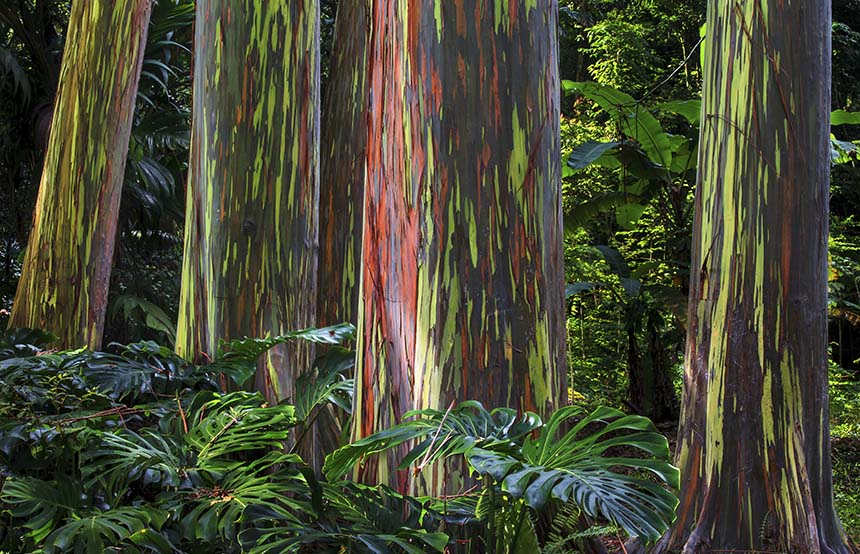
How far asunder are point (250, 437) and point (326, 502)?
0.37 meters

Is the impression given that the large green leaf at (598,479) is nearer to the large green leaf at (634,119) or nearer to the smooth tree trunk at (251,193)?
the smooth tree trunk at (251,193)

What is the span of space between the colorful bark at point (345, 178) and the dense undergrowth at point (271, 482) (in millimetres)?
1958

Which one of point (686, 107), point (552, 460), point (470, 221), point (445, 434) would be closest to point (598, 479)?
point (552, 460)

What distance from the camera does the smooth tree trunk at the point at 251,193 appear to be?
12.1ft

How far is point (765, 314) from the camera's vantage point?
3.82 m

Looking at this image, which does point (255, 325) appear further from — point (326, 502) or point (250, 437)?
point (326, 502)

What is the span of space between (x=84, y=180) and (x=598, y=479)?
4225 millimetres

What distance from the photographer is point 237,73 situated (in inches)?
148

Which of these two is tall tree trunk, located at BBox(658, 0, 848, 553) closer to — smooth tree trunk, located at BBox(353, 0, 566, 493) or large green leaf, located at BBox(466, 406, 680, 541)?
smooth tree trunk, located at BBox(353, 0, 566, 493)

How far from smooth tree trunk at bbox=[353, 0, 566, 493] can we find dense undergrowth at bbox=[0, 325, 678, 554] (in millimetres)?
222

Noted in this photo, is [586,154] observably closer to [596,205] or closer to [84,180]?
[596,205]

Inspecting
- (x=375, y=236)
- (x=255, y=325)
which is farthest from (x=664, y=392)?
(x=375, y=236)

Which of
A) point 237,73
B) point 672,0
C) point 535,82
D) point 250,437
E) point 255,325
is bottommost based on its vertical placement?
point 250,437

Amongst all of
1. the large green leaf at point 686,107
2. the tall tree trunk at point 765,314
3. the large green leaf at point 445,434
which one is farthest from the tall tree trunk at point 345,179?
the large green leaf at point 686,107
